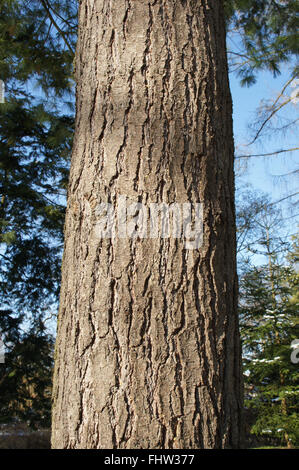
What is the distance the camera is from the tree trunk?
0.96 metres

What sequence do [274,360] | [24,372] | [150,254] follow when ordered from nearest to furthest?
[150,254]
[274,360]
[24,372]

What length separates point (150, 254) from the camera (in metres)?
1.02

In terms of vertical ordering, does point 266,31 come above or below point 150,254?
above

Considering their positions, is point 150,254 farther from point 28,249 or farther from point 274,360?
point 28,249

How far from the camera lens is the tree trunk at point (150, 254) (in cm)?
96

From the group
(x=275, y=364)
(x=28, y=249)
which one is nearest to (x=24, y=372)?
(x=28, y=249)

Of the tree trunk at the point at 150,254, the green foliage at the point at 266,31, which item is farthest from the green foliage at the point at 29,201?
the tree trunk at the point at 150,254

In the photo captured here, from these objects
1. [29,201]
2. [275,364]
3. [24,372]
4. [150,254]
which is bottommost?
[24,372]

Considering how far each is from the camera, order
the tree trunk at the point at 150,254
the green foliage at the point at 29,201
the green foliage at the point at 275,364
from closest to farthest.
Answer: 1. the tree trunk at the point at 150,254
2. the green foliage at the point at 275,364
3. the green foliage at the point at 29,201

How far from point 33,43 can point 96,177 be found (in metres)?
4.06

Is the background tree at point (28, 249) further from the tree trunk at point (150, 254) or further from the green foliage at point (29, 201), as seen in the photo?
the tree trunk at point (150, 254)

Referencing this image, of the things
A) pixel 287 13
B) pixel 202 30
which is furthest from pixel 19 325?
pixel 202 30

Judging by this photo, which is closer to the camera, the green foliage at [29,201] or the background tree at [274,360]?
the background tree at [274,360]

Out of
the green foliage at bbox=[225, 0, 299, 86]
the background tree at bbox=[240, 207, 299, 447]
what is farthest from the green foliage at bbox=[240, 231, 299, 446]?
the green foliage at bbox=[225, 0, 299, 86]
